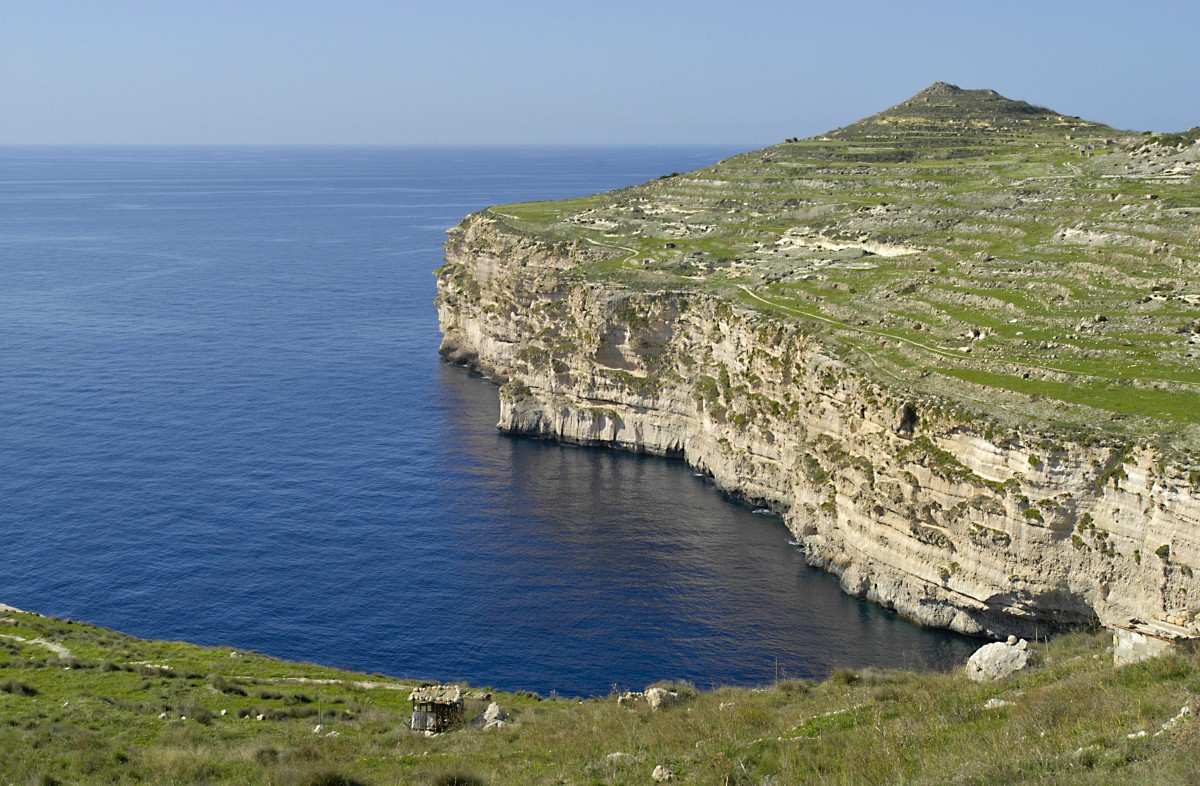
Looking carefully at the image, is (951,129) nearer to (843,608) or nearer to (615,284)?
(615,284)

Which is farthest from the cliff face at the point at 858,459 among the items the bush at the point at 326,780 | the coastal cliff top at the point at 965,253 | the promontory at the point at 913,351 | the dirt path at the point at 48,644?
the dirt path at the point at 48,644

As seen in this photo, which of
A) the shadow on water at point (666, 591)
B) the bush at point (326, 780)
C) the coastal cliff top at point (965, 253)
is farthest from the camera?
the coastal cliff top at point (965, 253)

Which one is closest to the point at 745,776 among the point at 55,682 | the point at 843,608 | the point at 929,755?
the point at 929,755

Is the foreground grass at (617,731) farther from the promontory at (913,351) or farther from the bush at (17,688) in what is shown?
the promontory at (913,351)

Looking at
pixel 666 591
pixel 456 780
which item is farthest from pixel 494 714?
pixel 666 591

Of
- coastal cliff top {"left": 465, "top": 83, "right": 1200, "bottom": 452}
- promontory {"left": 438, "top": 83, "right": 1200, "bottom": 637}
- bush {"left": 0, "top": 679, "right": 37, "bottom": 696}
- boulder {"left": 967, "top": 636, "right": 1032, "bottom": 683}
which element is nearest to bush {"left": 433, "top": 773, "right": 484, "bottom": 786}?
boulder {"left": 967, "top": 636, "right": 1032, "bottom": 683}

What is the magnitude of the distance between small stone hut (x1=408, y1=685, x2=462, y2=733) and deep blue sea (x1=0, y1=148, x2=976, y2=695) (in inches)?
690

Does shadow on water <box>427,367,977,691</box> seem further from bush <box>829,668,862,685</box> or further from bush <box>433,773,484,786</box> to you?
bush <box>433,773,484,786</box>

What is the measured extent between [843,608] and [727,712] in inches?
1298

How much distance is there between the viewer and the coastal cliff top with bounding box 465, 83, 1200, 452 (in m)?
62.2

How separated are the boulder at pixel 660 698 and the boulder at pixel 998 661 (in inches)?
381

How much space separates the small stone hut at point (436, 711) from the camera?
3403cm

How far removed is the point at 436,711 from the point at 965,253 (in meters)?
66.7

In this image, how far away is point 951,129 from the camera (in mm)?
145125
